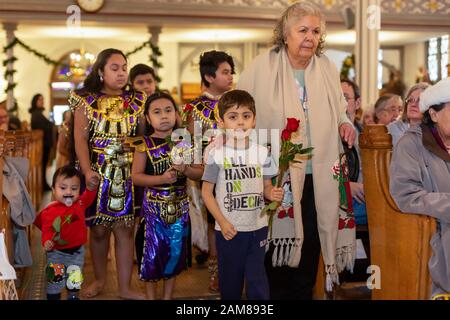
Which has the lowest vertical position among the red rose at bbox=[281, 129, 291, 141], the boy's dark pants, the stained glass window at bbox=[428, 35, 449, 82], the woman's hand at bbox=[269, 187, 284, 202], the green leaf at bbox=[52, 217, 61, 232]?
the boy's dark pants

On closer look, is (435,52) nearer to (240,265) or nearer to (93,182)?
(93,182)

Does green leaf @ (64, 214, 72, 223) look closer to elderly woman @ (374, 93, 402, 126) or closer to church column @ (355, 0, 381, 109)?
elderly woman @ (374, 93, 402, 126)

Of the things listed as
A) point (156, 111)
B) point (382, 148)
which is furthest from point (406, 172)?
point (156, 111)

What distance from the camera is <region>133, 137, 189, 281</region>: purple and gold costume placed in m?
3.88

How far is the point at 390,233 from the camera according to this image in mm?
3078

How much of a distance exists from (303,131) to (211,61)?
1378 mm

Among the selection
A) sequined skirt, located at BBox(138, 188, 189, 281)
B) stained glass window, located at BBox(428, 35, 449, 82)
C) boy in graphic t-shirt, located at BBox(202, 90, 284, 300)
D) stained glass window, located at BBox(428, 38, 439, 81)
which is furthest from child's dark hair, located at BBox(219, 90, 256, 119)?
stained glass window, located at BBox(428, 38, 439, 81)

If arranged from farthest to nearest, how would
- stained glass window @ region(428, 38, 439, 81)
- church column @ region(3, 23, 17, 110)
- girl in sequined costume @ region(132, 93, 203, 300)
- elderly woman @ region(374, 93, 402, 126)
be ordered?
stained glass window @ region(428, 38, 439, 81), church column @ region(3, 23, 17, 110), elderly woman @ region(374, 93, 402, 126), girl in sequined costume @ region(132, 93, 203, 300)

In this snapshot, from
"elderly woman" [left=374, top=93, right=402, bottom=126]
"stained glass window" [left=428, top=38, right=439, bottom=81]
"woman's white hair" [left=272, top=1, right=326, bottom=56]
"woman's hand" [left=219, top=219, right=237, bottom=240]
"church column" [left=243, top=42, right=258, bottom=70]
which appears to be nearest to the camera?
"woman's hand" [left=219, top=219, right=237, bottom=240]

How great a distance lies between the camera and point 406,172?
9.57ft

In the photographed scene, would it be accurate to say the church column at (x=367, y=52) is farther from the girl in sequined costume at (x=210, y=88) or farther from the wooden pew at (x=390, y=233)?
the wooden pew at (x=390, y=233)

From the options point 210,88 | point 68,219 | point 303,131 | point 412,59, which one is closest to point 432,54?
point 412,59

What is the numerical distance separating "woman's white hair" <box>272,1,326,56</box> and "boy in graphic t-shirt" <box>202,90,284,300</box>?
470 millimetres

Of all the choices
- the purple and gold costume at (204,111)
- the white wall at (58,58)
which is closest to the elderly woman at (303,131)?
the purple and gold costume at (204,111)
